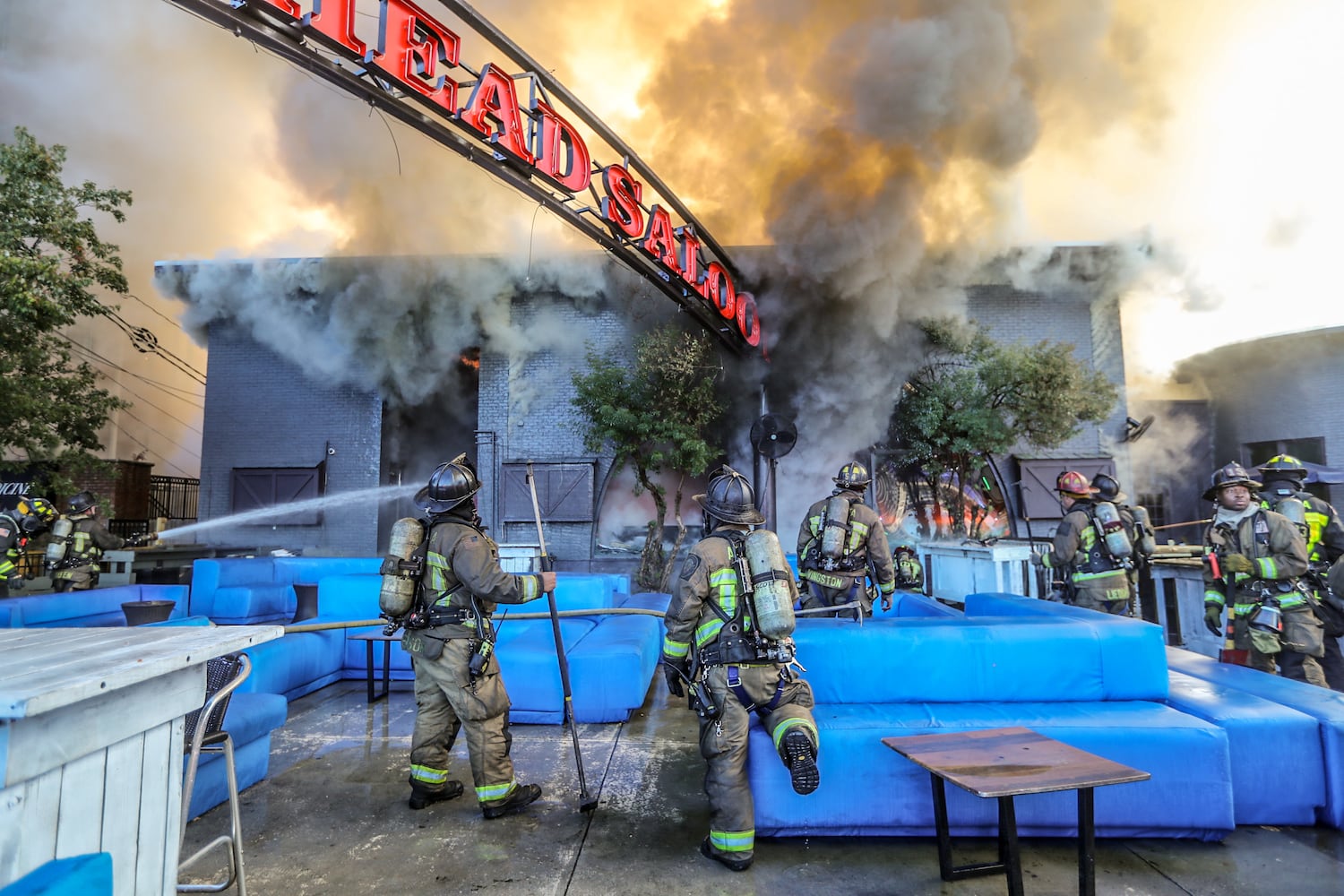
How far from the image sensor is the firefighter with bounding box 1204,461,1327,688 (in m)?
4.75

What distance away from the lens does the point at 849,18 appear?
10461 millimetres

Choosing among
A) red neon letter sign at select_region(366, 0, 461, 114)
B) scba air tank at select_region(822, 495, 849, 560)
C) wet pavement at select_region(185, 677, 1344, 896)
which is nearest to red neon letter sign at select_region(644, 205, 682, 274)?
red neon letter sign at select_region(366, 0, 461, 114)

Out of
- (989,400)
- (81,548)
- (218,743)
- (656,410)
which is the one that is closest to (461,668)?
(218,743)

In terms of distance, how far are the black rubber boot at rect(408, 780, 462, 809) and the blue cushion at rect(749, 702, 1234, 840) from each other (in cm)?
171

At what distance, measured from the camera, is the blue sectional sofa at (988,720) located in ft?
9.89

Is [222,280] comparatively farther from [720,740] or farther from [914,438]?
[720,740]

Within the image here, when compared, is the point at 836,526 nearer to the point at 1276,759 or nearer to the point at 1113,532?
the point at 1113,532

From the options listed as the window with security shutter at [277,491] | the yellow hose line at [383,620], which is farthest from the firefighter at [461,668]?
the window with security shutter at [277,491]

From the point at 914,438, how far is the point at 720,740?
9966 mm

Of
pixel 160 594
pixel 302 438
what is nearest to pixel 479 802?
pixel 160 594

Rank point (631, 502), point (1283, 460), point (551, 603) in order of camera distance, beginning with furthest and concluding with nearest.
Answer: point (631, 502) → point (1283, 460) → point (551, 603)

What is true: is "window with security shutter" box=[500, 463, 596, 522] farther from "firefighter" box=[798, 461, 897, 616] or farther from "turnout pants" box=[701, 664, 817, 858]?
"turnout pants" box=[701, 664, 817, 858]

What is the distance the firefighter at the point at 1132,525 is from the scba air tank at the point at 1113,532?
11 centimetres

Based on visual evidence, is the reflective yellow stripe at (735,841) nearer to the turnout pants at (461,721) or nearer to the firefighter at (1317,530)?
the turnout pants at (461,721)
